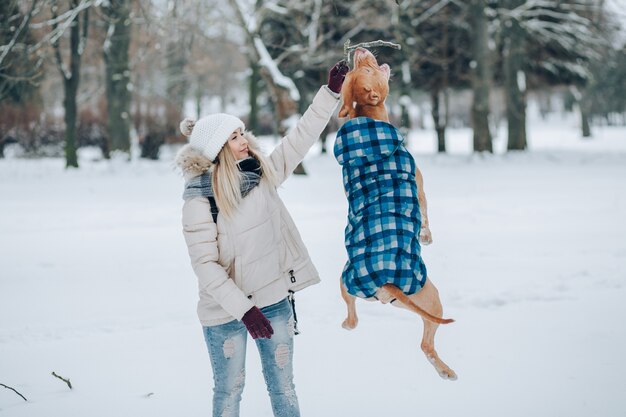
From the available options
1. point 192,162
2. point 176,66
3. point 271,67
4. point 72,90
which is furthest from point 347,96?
point 176,66

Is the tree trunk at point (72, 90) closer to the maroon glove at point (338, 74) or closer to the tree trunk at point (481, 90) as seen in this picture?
the tree trunk at point (481, 90)

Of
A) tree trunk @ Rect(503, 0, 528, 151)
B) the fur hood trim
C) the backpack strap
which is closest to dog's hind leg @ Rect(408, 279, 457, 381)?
the backpack strap

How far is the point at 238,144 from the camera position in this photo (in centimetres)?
310

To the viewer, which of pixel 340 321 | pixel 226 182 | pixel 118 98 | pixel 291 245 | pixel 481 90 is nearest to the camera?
pixel 226 182

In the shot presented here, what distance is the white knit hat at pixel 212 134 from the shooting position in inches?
119

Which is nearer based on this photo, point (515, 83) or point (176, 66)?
point (515, 83)

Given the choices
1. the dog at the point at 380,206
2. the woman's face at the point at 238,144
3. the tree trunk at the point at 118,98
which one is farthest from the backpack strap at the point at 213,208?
the tree trunk at the point at 118,98

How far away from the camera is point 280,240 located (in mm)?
3223

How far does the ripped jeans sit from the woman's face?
2.48 ft

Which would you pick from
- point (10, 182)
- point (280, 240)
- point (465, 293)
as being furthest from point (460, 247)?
point (10, 182)

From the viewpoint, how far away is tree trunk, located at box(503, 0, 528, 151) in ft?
71.2

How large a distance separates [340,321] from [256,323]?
9.34ft

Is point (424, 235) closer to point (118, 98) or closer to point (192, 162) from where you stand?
point (192, 162)

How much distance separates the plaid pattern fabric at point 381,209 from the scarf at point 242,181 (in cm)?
50
